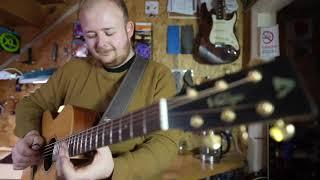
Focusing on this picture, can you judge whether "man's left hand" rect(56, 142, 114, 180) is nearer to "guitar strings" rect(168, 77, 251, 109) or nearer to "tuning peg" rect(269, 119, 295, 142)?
"guitar strings" rect(168, 77, 251, 109)

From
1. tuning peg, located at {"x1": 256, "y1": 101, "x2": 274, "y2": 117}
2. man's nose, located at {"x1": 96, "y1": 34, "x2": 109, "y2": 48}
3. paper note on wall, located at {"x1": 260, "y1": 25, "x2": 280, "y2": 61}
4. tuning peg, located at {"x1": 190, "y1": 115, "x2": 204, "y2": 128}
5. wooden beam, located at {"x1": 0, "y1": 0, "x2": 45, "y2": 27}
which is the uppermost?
wooden beam, located at {"x1": 0, "y1": 0, "x2": 45, "y2": 27}

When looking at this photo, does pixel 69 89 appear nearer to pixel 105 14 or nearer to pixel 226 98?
pixel 105 14

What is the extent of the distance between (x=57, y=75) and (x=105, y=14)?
0.35m

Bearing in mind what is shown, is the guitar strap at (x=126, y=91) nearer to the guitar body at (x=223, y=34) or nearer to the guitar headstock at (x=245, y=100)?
the guitar headstock at (x=245, y=100)

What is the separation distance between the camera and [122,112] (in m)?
1.12

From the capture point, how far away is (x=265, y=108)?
56 cm

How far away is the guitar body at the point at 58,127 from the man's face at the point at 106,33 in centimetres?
23

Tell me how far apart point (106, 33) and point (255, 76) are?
2.46 feet

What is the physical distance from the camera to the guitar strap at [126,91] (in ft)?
3.59

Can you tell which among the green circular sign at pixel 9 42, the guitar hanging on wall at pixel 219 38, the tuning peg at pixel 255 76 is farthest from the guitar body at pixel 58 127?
the guitar hanging on wall at pixel 219 38

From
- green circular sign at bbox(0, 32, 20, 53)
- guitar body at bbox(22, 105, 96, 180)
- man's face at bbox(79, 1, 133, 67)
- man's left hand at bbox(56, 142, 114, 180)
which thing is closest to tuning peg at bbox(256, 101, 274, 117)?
man's left hand at bbox(56, 142, 114, 180)

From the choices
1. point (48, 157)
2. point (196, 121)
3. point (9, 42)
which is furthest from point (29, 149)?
point (9, 42)

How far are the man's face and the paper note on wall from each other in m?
1.62

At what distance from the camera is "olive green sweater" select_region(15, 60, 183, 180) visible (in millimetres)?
1053
